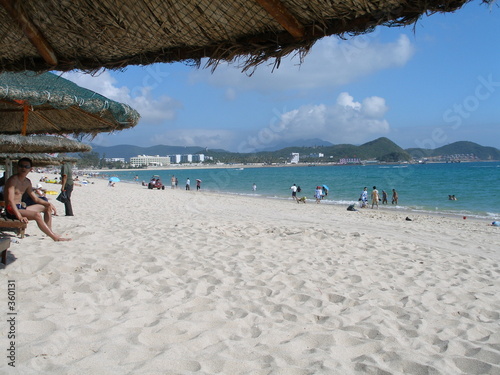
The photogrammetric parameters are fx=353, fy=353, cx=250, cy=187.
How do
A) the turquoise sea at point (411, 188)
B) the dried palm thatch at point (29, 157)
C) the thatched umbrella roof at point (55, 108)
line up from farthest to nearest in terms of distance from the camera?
the turquoise sea at point (411, 188)
the dried palm thatch at point (29, 157)
the thatched umbrella roof at point (55, 108)

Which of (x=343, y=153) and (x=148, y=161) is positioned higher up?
(x=343, y=153)

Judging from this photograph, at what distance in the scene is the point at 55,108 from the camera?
3.93m

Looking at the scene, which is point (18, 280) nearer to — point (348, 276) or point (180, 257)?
point (180, 257)

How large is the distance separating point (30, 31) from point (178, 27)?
1.00 m

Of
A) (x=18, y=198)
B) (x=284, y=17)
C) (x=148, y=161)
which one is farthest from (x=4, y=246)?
(x=148, y=161)

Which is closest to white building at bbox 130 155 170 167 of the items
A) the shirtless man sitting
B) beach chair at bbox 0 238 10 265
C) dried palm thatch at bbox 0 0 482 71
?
the shirtless man sitting

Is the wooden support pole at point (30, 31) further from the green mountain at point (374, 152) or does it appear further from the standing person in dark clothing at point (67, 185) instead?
the green mountain at point (374, 152)

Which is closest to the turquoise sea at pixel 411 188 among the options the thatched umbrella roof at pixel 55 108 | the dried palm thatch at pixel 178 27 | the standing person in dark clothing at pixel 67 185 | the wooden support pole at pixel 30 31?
the standing person in dark clothing at pixel 67 185

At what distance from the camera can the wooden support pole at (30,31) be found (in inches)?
81.0

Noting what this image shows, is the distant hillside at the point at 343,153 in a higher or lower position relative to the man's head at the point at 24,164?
higher

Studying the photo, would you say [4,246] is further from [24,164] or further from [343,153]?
[343,153]

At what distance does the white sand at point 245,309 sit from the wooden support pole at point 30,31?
194cm

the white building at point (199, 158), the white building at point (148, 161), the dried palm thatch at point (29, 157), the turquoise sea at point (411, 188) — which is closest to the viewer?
the dried palm thatch at point (29, 157)

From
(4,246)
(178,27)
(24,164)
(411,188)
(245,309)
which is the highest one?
(178,27)
